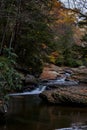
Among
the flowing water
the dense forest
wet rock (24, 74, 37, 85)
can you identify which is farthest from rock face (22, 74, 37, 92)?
the flowing water

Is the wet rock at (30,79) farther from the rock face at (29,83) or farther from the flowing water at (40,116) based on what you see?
the flowing water at (40,116)

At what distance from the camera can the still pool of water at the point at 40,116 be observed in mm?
11359

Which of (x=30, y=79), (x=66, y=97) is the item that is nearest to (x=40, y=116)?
(x=66, y=97)

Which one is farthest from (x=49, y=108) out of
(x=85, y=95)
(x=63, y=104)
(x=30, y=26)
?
(x=30, y=26)

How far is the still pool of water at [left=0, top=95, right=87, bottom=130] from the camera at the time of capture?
1136 cm

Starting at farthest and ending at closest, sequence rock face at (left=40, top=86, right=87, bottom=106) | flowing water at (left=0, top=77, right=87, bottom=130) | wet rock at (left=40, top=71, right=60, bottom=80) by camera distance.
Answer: wet rock at (left=40, top=71, right=60, bottom=80) → rock face at (left=40, top=86, right=87, bottom=106) → flowing water at (left=0, top=77, right=87, bottom=130)

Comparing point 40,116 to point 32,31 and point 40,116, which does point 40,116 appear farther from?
point 32,31

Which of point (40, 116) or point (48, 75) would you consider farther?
point (48, 75)

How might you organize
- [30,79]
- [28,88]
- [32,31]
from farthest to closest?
[30,79]
[32,31]
[28,88]

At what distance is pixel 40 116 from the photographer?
42.8 feet

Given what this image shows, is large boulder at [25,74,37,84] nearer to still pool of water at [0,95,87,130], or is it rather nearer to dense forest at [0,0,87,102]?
dense forest at [0,0,87,102]

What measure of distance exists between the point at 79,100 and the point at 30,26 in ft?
23.6

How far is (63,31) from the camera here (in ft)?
123

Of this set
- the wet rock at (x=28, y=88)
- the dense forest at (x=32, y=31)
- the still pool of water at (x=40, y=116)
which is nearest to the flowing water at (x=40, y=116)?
the still pool of water at (x=40, y=116)
